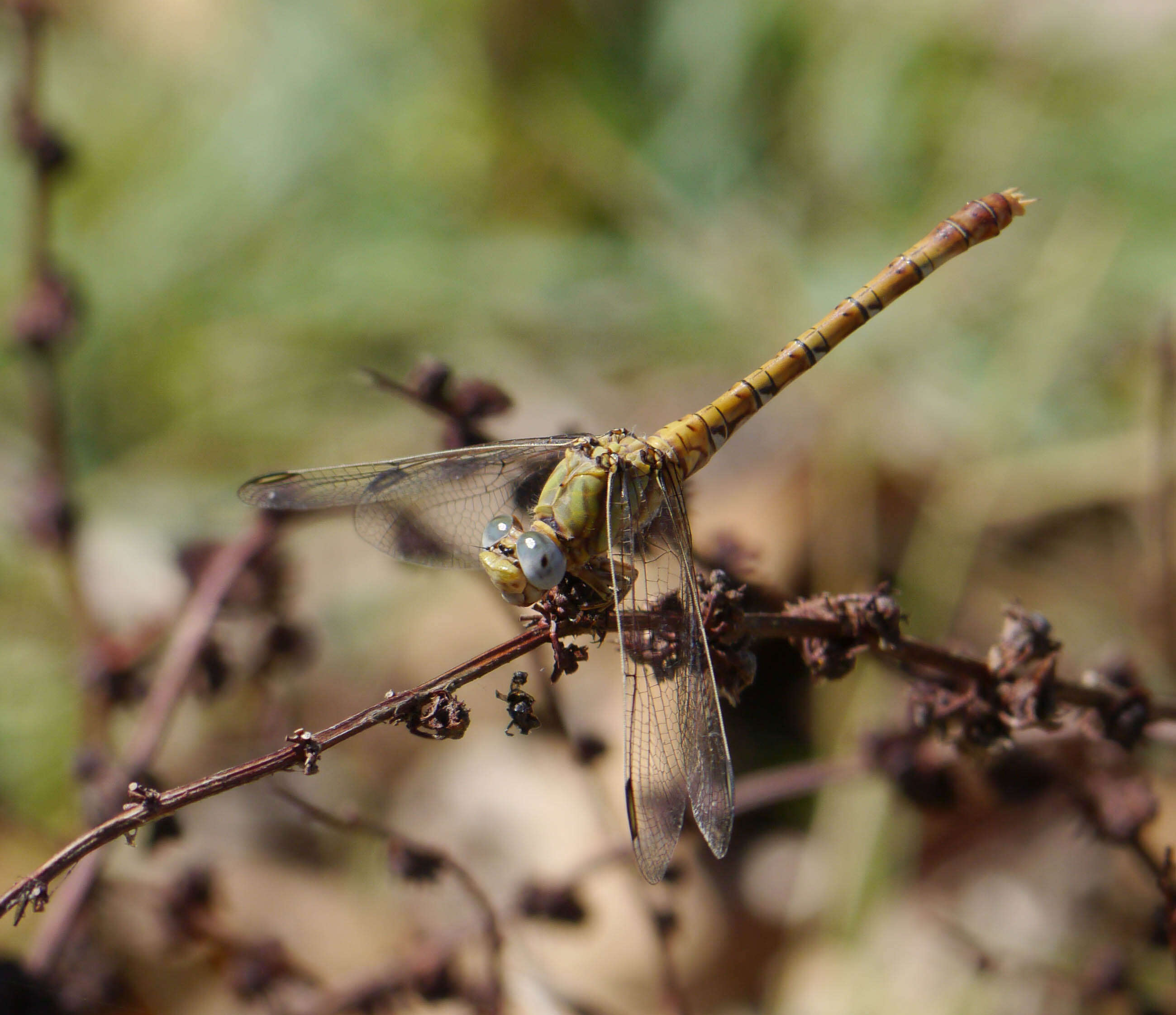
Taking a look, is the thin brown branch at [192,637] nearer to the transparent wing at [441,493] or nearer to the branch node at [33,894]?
the transparent wing at [441,493]

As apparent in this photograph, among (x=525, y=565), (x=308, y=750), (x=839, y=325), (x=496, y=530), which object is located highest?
(x=839, y=325)

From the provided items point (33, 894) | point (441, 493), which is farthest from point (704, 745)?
point (33, 894)

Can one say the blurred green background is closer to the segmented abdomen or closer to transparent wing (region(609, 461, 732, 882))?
the segmented abdomen

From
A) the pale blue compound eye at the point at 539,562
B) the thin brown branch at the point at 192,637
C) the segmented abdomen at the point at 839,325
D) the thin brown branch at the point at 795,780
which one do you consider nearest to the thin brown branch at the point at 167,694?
the thin brown branch at the point at 192,637

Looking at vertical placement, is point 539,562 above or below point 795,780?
above

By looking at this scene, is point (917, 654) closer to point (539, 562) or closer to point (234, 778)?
point (539, 562)

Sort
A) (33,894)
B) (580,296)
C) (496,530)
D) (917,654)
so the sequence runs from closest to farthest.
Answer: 1. (33,894)
2. (917,654)
3. (496,530)
4. (580,296)

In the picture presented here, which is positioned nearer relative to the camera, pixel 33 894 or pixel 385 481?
pixel 33 894
